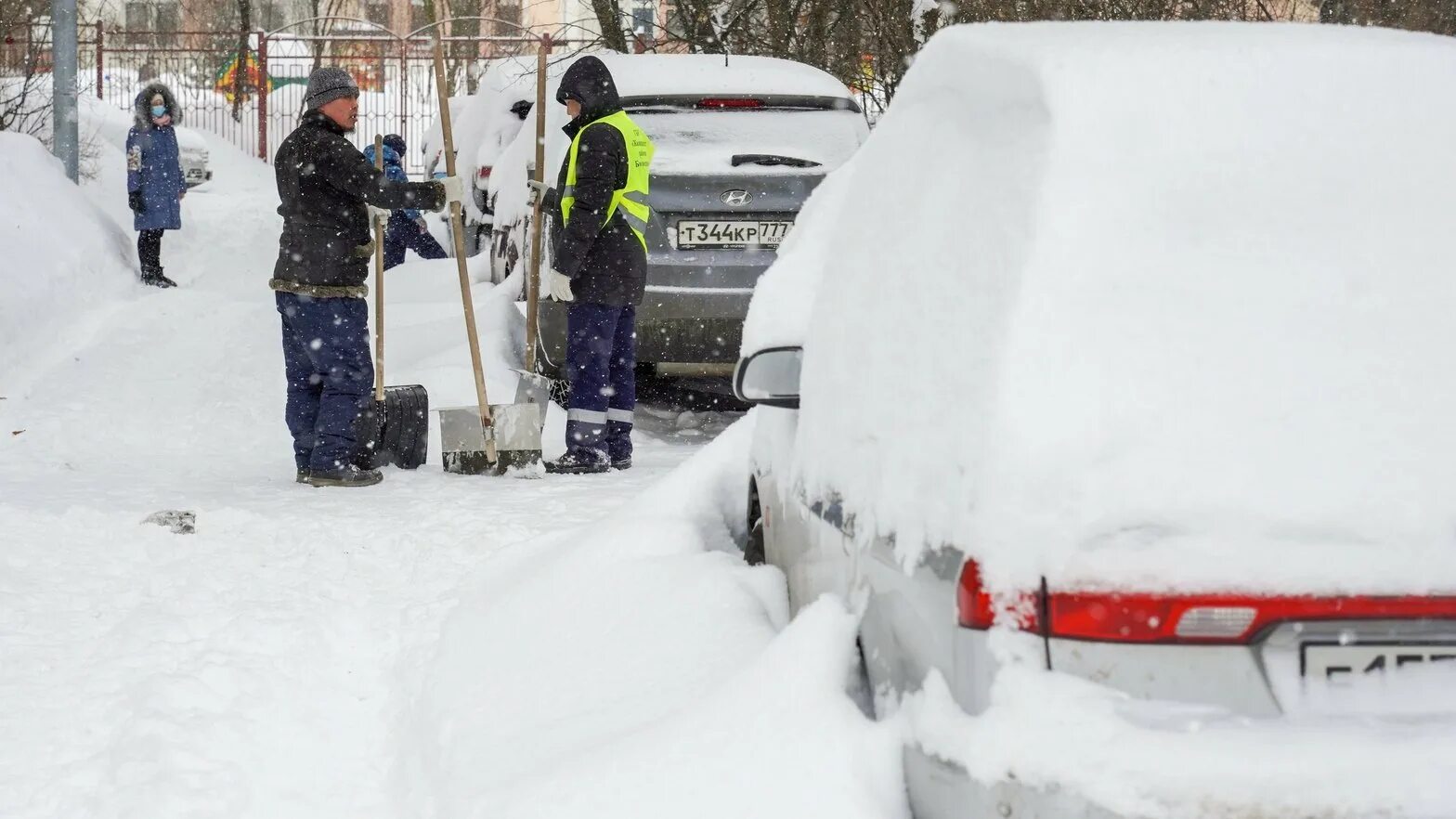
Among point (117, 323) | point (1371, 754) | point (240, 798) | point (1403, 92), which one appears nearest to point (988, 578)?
point (1371, 754)

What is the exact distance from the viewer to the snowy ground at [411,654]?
9.73ft

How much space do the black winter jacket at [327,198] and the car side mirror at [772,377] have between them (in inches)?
148

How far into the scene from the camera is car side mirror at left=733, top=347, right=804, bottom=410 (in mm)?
3547

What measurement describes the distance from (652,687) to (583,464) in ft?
12.9

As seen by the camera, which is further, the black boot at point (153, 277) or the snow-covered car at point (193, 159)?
the snow-covered car at point (193, 159)

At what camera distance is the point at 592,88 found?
7266 millimetres

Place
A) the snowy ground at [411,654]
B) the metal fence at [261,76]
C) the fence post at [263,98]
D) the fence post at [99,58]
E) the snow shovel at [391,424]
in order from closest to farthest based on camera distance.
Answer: the snowy ground at [411,654], the snow shovel at [391,424], the fence post at [263,98], the metal fence at [261,76], the fence post at [99,58]

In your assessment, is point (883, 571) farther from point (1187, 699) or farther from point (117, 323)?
point (117, 323)

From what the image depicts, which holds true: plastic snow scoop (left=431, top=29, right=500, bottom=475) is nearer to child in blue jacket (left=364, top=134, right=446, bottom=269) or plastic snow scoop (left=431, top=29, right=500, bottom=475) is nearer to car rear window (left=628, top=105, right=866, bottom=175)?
car rear window (left=628, top=105, right=866, bottom=175)

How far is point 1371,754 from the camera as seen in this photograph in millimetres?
2201

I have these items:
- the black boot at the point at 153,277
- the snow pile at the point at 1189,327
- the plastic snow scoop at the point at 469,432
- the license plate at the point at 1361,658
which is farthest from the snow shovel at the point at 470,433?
the black boot at the point at 153,277

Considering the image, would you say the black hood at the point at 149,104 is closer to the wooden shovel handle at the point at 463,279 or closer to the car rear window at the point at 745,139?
the car rear window at the point at 745,139

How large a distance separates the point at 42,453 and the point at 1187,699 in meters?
7.16

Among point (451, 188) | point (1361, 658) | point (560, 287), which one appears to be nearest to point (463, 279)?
point (560, 287)
